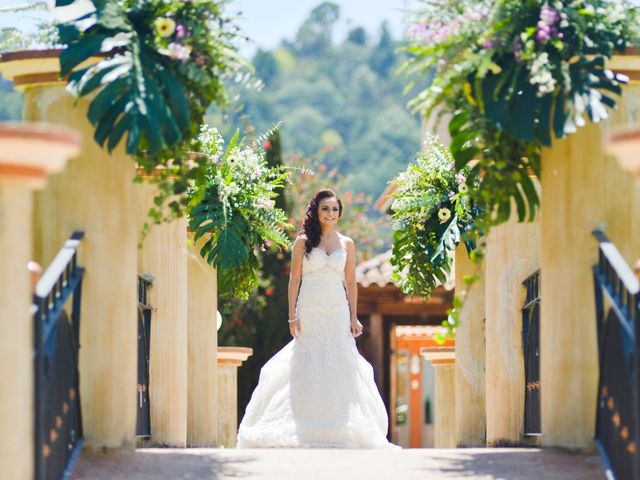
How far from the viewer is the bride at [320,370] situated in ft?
35.1

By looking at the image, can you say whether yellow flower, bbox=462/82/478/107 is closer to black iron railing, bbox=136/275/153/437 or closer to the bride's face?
the bride's face

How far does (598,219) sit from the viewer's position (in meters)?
8.08

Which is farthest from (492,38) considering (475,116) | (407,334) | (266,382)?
(407,334)

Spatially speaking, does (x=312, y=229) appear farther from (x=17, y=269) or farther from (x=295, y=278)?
(x=17, y=269)

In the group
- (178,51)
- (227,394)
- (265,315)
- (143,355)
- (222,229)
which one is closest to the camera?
(178,51)

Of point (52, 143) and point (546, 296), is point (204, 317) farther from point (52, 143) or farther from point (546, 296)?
point (52, 143)

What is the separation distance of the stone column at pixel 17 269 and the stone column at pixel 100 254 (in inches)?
82.2

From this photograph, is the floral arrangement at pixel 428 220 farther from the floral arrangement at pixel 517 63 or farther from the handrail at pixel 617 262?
the handrail at pixel 617 262

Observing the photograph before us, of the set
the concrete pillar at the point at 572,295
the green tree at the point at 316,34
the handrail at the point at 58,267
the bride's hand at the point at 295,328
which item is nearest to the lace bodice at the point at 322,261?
the bride's hand at the point at 295,328

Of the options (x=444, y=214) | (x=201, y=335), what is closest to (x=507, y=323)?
(x=444, y=214)

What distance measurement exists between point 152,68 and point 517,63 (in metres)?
1.97

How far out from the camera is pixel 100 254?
8055 mm

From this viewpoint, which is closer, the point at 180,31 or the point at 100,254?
the point at 180,31

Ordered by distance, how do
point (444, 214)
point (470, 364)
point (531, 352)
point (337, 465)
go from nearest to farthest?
1. point (337, 465)
2. point (531, 352)
3. point (444, 214)
4. point (470, 364)
